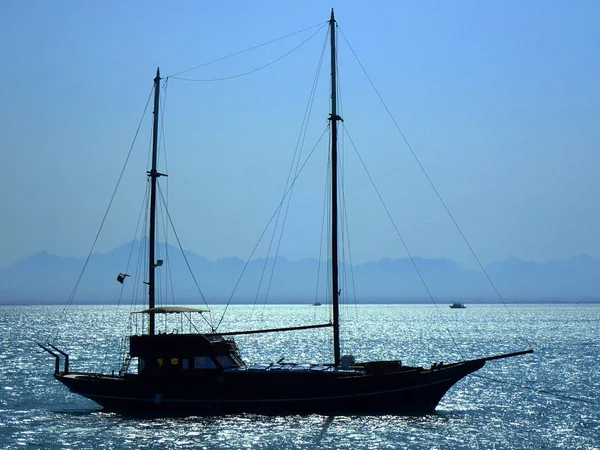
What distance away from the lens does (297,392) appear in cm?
4309

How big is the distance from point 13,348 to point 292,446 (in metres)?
73.6

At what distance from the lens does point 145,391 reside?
44781 mm

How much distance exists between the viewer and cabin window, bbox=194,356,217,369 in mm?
43938

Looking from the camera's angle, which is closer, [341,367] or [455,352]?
[341,367]

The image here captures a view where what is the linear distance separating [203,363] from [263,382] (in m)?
3.28

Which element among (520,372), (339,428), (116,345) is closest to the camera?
(339,428)

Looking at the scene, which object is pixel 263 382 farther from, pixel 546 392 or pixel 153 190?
pixel 546 392

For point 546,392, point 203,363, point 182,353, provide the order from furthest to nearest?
point 546,392
point 182,353
point 203,363

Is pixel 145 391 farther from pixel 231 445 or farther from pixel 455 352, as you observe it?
pixel 455 352

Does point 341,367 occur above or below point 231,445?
above

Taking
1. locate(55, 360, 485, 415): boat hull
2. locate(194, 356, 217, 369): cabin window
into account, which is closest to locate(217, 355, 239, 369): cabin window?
locate(194, 356, 217, 369): cabin window

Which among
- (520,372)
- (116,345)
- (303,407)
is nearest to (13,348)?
(116,345)

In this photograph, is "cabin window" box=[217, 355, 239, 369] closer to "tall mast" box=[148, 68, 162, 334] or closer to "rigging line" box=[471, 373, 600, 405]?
"tall mast" box=[148, 68, 162, 334]

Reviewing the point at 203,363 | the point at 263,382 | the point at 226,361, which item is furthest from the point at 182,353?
the point at 263,382
